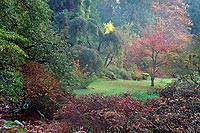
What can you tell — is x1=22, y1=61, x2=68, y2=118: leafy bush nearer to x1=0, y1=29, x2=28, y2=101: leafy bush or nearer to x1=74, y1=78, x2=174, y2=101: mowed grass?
x1=0, y1=29, x2=28, y2=101: leafy bush

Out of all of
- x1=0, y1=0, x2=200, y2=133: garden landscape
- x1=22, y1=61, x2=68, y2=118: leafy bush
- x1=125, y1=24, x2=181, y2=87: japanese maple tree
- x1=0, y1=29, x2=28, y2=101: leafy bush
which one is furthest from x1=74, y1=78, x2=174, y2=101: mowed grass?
x1=0, y1=29, x2=28, y2=101: leafy bush

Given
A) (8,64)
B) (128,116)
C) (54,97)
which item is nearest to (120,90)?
(54,97)

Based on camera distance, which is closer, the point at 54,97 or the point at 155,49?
the point at 54,97

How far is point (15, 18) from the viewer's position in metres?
6.60

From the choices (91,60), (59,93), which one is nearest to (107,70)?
(91,60)

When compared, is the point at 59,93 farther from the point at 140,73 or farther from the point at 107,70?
the point at 140,73

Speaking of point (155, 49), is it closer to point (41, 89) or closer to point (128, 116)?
point (41, 89)

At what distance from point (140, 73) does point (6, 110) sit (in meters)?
18.2

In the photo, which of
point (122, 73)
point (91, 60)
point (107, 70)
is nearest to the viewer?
point (91, 60)

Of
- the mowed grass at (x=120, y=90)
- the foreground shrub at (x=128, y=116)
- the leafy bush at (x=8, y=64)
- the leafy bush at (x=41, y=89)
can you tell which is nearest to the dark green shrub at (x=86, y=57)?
the mowed grass at (x=120, y=90)

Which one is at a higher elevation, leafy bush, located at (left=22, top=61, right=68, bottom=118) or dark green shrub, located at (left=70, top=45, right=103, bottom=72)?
dark green shrub, located at (left=70, top=45, right=103, bottom=72)

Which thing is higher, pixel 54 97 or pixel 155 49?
pixel 155 49

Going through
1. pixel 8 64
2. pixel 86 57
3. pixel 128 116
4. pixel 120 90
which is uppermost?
pixel 86 57

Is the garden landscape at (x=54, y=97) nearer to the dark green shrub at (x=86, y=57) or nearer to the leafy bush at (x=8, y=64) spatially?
the leafy bush at (x=8, y=64)
